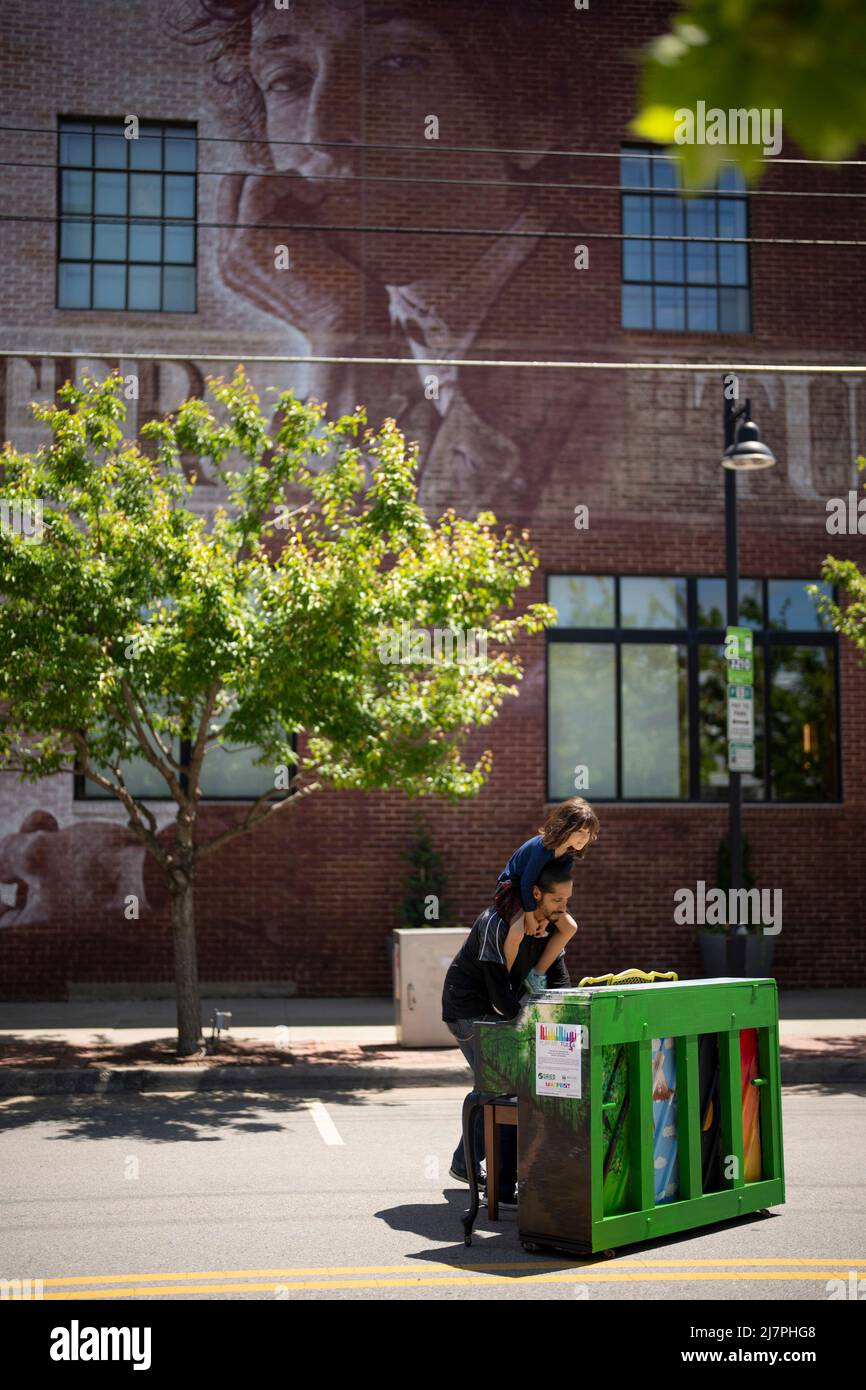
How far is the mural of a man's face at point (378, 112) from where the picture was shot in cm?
1692

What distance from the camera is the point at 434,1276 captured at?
5879 mm

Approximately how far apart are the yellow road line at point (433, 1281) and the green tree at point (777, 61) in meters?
4.99

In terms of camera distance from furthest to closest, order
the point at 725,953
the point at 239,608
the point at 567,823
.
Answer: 1. the point at 725,953
2. the point at 239,608
3. the point at 567,823

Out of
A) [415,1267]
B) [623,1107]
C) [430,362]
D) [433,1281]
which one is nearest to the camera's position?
[433,1281]

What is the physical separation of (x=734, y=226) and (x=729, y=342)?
1.56 m

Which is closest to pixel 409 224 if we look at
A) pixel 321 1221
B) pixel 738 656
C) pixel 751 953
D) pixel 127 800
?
pixel 738 656

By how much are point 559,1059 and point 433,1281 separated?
1.02 metres

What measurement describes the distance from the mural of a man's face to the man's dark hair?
11714mm

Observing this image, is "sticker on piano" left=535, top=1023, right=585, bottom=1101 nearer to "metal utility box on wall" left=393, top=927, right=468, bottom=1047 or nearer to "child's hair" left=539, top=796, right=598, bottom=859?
"child's hair" left=539, top=796, right=598, bottom=859

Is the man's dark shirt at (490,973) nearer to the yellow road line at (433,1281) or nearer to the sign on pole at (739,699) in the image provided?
the yellow road line at (433,1281)

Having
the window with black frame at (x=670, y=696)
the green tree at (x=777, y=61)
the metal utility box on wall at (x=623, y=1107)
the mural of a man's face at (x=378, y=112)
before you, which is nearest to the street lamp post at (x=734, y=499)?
the window with black frame at (x=670, y=696)

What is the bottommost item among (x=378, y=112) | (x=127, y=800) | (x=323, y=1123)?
(x=323, y=1123)

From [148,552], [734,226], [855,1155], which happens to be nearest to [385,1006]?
[148,552]

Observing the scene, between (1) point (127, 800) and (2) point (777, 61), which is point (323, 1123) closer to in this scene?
(1) point (127, 800)
